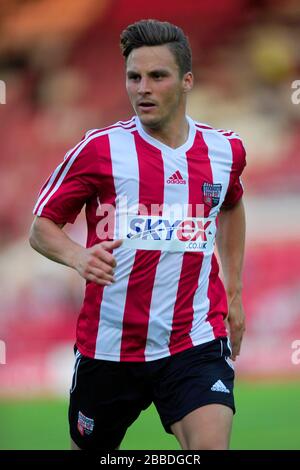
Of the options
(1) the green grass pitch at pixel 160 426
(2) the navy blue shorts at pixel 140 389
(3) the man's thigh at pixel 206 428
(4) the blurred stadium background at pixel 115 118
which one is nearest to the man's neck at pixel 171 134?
(2) the navy blue shorts at pixel 140 389

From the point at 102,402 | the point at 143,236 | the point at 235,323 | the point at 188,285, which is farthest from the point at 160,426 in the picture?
the point at 143,236

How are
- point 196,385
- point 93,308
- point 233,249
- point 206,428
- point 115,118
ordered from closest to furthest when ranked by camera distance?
point 206,428 → point 196,385 → point 93,308 → point 233,249 → point 115,118

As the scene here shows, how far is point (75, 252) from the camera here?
14.3ft

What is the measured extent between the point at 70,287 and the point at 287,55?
268 cm

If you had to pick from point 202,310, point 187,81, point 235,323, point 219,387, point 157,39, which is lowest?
point 219,387

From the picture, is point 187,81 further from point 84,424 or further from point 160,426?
point 160,426

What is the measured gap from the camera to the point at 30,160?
29.5 feet

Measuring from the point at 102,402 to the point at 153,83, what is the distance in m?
1.40

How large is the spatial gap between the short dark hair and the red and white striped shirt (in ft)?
1.19

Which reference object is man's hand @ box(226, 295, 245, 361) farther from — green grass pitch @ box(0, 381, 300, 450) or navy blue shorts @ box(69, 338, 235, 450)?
green grass pitch @ box(0, 381, 300, 450)

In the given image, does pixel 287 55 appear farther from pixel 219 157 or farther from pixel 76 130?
pixel 219 157

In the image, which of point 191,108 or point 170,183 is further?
point 191,108
